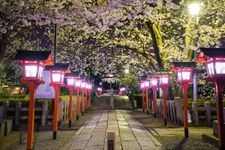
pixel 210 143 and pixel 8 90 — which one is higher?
pixel 8 90

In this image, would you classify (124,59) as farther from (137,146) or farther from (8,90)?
(137,146)

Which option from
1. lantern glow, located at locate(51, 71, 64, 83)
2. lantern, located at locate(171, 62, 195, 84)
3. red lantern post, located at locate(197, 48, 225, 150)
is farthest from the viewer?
lantern, located at locate(171, 62, 195, 84)

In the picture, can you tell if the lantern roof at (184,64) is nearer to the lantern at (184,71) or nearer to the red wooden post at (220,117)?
the lantern at (184,71)

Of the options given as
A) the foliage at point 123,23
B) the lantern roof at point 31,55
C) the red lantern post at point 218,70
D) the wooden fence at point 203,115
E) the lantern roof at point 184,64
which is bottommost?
the wooden fence at point 203,115

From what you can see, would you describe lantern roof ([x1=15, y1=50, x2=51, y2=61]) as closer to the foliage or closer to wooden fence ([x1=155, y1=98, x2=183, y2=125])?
the foliage

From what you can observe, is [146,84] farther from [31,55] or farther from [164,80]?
[31,55]

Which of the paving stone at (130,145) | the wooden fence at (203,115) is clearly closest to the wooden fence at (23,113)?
the paving stone at (130,145)

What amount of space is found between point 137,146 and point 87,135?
305cm

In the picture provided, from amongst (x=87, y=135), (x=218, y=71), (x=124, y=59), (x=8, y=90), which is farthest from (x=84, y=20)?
(x=8, y=90)

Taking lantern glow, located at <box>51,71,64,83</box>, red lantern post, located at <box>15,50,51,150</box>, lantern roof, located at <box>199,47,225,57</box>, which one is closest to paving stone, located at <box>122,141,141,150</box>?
red lantern post, located at <box>15,50,51,150</box>

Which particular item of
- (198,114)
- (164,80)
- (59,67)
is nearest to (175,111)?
(198,114)

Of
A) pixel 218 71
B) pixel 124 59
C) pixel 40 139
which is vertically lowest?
pixel 40 139

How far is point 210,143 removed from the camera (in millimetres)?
11305

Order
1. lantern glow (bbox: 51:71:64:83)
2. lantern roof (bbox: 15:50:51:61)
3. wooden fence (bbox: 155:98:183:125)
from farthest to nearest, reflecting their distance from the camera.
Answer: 1. wooden fence (bbox: 155:98:183:125)
2. lantern glow (bbox: 51:71:64:83)
3. lantern roof (bbox: 15:50:51:61)
